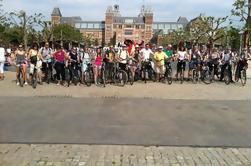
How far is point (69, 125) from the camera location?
26.1ft

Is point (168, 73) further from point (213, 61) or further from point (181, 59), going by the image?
point (213, 61)

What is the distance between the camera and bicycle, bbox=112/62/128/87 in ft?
49.6

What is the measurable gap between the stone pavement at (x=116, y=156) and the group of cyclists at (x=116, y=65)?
27.8 feet

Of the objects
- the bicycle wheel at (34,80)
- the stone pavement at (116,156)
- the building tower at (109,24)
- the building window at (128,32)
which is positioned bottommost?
the stone pavement at (116,156)

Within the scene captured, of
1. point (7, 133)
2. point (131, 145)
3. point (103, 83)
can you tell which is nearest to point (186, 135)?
point (131, 145)

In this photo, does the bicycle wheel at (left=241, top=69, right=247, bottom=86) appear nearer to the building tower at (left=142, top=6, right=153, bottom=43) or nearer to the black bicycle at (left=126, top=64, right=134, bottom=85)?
the black bicycle at (left=126, top=64, right=134, bottom=85)

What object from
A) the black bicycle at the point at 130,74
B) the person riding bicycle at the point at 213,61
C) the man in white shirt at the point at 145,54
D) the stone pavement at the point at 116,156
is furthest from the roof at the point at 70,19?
the stone pavement at the point at 116,156

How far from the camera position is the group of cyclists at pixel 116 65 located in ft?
49.9

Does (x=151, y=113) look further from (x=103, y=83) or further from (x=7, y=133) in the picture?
(x=103, y=83)

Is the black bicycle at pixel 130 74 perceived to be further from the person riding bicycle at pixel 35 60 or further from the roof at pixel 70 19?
the roof at pixel 70 19

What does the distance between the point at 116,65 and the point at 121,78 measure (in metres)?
0.78

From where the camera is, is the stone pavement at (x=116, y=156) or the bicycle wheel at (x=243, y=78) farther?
the bicycle wheel at (x=243, y=78)

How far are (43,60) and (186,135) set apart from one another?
9635mm

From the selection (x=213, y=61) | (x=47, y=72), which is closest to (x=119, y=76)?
(x=47, y=72)
